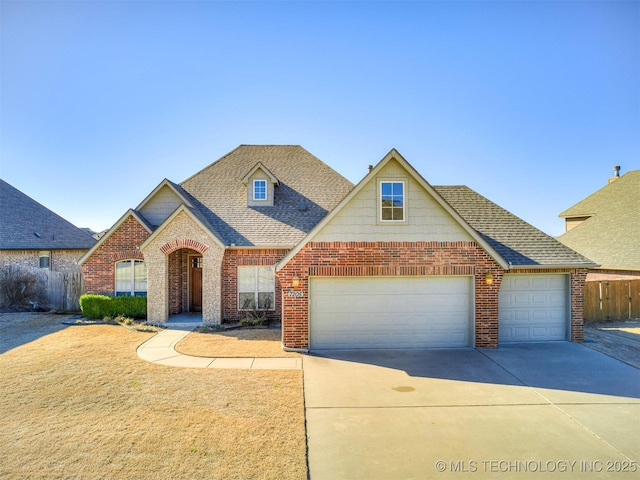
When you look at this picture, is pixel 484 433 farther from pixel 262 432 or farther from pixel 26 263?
pixel 26 263

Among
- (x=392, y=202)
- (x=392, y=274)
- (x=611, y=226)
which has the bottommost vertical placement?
(x=392, y=274)

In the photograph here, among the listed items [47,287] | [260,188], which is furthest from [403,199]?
[47,287]

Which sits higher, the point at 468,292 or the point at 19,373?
the point at 468,292

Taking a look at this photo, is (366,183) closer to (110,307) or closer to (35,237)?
(110,307)

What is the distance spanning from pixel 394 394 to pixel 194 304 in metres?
11.0

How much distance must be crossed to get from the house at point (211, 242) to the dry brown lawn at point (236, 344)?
1411 mm

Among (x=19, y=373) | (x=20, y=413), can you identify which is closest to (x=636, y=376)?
(x=20, y=413)

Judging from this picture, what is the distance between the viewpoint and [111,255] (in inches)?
550

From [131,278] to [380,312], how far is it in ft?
35.8

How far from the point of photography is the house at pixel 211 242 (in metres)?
12.7

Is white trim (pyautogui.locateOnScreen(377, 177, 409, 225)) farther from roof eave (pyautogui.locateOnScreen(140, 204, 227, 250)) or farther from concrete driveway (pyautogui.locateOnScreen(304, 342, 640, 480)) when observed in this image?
roof eave (pyautogui.locateOnScreen(140, 204, 227, 250))

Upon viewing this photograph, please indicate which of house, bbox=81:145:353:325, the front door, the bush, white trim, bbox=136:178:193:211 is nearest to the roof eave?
house, bbox=81:145:353:325

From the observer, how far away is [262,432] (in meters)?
5.14

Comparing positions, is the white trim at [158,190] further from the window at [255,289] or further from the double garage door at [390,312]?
the double garage door at [390,312]
